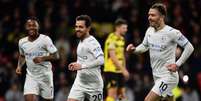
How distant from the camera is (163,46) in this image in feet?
36.6

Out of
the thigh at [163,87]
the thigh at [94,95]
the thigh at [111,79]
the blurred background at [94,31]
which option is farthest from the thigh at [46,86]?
the blurred background at [94,31]

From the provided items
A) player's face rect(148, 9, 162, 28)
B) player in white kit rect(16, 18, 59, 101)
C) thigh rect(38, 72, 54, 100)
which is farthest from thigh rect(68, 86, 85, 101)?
player's face rect(148, 9, 162, 28)

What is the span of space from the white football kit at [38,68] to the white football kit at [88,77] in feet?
3.56

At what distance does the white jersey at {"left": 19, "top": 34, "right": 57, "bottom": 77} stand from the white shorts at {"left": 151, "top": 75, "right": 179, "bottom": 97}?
7.81ft

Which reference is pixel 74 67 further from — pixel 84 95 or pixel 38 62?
pixel 38 62

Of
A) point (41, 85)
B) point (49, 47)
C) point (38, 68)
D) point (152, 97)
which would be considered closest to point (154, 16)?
point (152, 97)

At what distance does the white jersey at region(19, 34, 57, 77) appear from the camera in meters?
12.5

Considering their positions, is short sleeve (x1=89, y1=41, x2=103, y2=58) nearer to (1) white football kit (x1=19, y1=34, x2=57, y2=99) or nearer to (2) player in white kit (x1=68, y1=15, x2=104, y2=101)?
(2) player in white kit (x1=68, y1=15, x2=104, y2=101)

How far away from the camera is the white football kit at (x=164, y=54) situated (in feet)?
36.3

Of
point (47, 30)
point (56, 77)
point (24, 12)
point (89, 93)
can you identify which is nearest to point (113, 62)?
point (89, 93)

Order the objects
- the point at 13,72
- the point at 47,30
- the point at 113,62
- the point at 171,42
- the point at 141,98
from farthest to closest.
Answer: the point at 47,30 → the point at 13,72 → the point at 141,98 → the point at 113,62 → the point at 171,42

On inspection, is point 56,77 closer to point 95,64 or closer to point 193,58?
point 193,58

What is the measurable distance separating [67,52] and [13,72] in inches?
65.1

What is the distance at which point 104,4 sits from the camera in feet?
69.8
